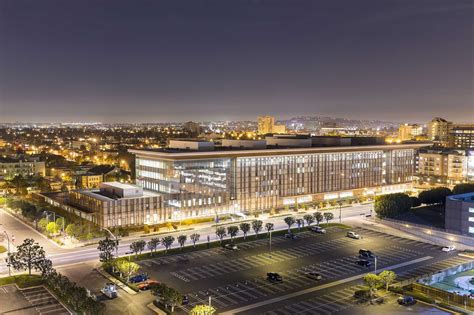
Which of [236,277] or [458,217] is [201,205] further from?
[458,217]

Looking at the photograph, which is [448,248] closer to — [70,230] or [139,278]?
[139,278]

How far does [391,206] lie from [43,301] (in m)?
51.6

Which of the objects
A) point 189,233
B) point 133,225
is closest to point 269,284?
point 189,233

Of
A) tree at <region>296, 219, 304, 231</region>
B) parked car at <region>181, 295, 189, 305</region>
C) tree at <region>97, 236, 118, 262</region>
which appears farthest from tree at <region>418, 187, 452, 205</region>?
tree at <region>97, 236, 118, 262</region>

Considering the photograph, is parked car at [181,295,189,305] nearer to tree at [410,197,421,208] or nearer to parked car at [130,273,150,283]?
parked car at [130,273,150,283]

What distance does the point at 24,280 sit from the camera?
45.3m

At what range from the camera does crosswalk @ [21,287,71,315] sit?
38.5m

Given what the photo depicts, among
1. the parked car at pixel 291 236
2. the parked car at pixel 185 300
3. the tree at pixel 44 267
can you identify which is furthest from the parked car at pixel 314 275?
the tree at pixel 44 267

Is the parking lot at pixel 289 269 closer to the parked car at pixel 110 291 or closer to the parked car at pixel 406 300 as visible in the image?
the parked car at pixel 406 300

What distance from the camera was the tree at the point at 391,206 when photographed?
236 ft

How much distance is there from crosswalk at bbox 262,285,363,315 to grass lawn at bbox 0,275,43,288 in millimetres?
22896

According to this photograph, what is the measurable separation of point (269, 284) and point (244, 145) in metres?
43.6

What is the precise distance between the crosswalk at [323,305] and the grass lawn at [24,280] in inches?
901

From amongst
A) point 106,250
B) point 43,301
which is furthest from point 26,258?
point 43,301
